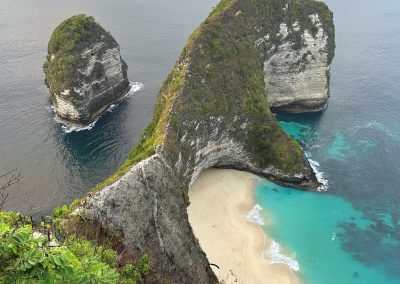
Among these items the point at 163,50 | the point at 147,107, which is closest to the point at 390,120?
the point at 147,107

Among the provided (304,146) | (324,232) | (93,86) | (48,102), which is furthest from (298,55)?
(48,102)

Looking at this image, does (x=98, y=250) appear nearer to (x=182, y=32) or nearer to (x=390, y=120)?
(x=390, y=120)

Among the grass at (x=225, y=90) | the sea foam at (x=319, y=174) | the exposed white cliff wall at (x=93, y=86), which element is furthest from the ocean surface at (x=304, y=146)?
the grass at (x=225, y=90)

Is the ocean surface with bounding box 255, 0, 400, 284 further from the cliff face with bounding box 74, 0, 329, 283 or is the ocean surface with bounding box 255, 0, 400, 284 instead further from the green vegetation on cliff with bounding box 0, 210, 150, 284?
the green vegetation on cliff with bounding box 0, 210, 150, 284

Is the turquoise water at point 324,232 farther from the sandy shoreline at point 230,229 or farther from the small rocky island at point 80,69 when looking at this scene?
the small rocky island at point 80,69

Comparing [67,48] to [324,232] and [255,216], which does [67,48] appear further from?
[324,232]

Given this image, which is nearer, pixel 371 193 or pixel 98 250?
pixel 98 250

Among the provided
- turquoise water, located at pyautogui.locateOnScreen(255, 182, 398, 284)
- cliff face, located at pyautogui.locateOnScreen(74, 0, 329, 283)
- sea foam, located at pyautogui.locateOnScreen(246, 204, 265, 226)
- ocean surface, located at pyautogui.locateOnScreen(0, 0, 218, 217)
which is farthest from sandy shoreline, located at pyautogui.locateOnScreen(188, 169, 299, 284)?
ocean surface, located at pyautogui.locateOnScreen(0, 0, 218, 217)
